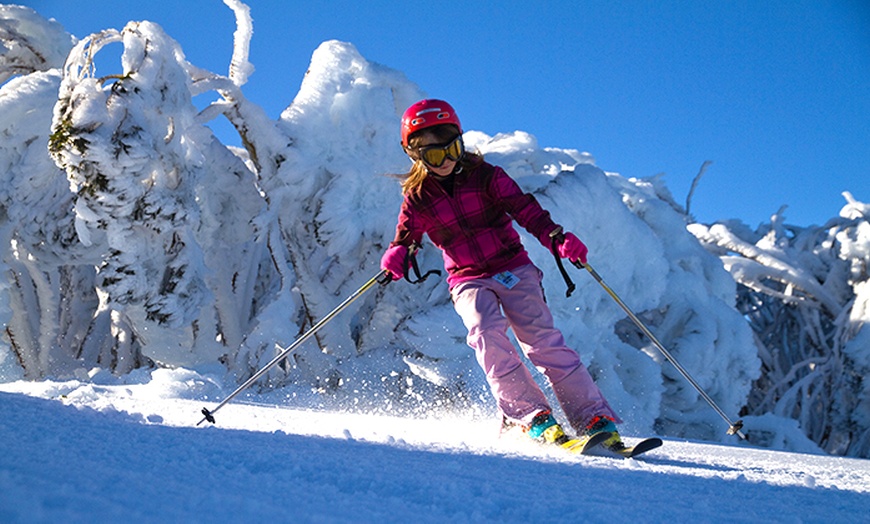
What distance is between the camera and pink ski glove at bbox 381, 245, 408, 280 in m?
2.72

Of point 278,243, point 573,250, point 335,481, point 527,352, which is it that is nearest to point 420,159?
point 573,250

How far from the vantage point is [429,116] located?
2.61m

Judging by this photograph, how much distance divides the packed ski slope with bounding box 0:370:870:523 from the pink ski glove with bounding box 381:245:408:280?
907mm

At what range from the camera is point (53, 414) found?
1535mm

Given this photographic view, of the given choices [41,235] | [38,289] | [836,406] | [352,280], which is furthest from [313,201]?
[836,406]

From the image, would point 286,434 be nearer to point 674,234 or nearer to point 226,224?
point 226,224

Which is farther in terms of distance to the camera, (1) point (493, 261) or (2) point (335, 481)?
(1) point (493, 261)

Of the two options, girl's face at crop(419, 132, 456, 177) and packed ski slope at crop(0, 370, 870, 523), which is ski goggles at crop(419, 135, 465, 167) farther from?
packed ski slope at crop(0, 370, 870, 523)

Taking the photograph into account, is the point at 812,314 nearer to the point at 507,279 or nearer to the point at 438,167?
the point at 507,279

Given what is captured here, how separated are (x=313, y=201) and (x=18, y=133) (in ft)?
7.17

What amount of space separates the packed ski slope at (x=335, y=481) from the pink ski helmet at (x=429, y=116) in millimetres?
1253

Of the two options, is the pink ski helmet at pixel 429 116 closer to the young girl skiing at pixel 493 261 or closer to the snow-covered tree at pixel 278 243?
the young girl skiing at pixel 493 261

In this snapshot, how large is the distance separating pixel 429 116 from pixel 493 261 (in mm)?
635

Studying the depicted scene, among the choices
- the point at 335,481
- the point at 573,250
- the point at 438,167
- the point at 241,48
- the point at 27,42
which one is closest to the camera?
the point at 335,481
